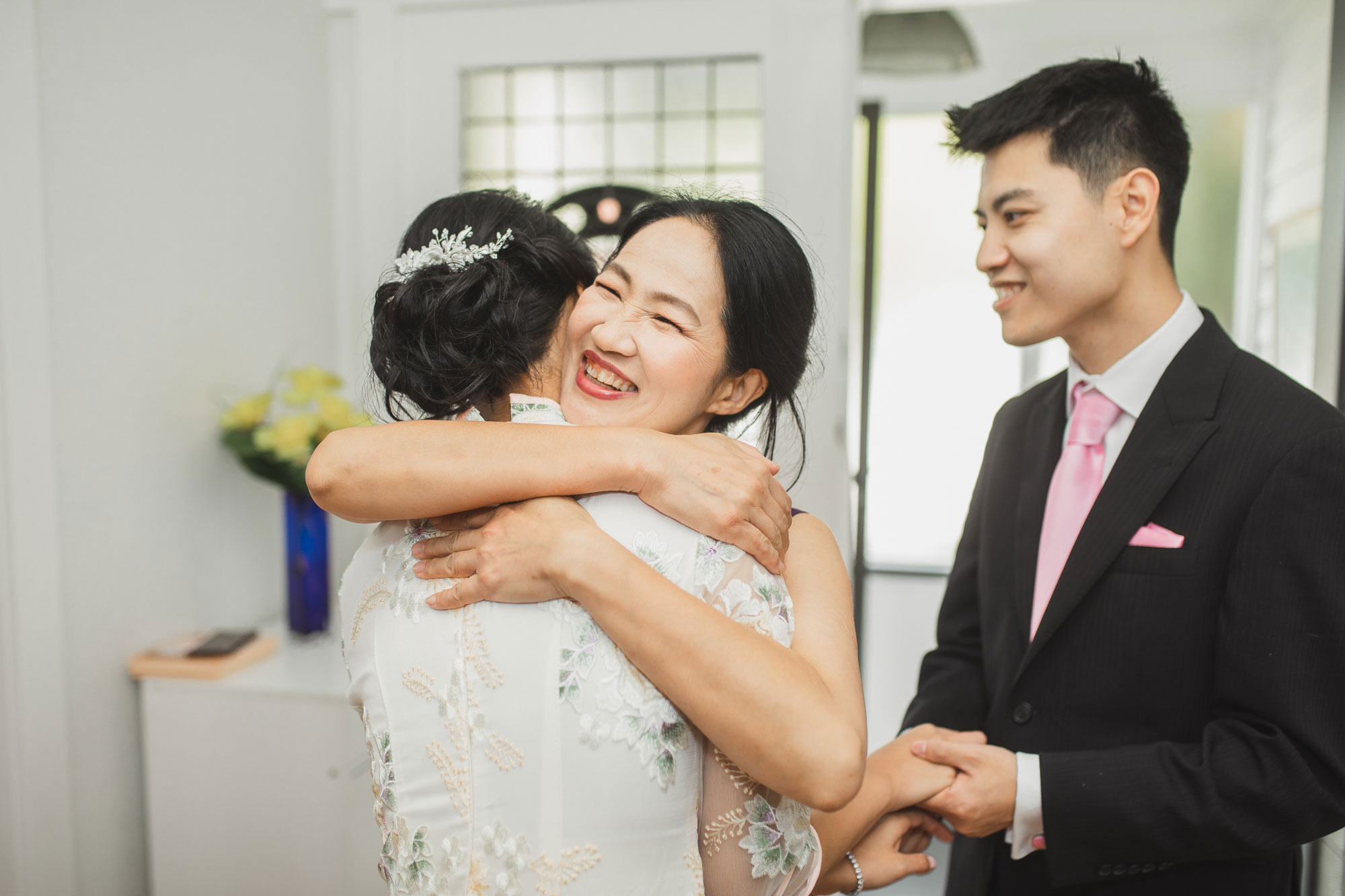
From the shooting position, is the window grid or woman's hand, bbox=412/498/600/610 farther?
the window grid

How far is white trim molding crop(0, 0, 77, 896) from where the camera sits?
1.64 metres

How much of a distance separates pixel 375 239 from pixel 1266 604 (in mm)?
2390

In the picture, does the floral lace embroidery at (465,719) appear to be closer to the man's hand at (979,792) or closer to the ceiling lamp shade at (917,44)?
the man's hand at (979,792)

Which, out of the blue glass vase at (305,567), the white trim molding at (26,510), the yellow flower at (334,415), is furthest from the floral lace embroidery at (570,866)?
the blue glass vase at (305,567)

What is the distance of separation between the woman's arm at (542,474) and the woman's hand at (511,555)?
0.8 inches

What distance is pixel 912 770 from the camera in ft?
4.14

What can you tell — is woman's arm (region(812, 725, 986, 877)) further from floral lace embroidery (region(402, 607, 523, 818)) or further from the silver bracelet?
floral lace embroidery (region(402, 607, 523, 818))

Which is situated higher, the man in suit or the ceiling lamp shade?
the ceiling lamp shade

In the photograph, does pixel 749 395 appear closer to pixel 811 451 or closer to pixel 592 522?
pixel 592 522

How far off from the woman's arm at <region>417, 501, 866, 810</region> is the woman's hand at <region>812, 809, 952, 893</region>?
0.42 m

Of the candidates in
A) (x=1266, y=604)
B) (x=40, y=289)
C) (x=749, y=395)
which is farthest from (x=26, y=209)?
(x=1266, y=604)

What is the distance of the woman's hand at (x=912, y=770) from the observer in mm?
1240

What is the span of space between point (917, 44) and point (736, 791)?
9.58 ft

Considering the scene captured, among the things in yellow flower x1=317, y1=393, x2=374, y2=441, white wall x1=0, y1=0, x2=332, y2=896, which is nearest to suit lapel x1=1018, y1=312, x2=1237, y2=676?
yellow flower x1=317, y1=393, x2=374, y2=441
